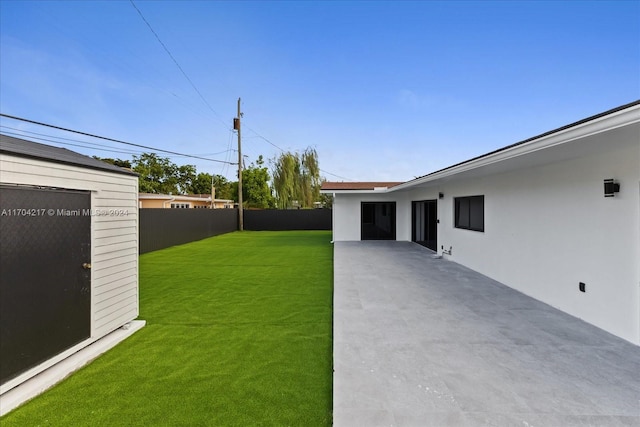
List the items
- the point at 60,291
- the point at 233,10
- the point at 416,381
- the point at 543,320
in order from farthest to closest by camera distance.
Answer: the point at 233,10
the point at 543,320
the point at 60,291
the point at 416,381

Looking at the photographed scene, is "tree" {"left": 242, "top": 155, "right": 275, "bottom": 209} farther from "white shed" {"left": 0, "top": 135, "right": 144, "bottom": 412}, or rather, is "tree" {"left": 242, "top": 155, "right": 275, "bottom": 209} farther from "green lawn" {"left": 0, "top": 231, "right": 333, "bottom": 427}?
"white shed" {"left": 0, "top": 135, "right": 144, "bottom": 412}

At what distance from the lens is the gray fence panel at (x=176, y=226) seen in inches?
406

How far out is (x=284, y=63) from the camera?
1369cm

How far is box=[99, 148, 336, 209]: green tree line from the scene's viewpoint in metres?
24.7

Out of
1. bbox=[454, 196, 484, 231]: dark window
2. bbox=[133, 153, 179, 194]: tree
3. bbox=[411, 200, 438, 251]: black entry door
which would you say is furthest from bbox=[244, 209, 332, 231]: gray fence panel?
bbox=[133, 153, 179, 194]: tree

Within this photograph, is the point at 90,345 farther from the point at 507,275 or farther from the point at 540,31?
the point at 540,31

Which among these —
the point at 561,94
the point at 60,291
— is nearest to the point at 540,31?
the point at 561,94

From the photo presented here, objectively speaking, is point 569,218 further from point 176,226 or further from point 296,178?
point 296,178

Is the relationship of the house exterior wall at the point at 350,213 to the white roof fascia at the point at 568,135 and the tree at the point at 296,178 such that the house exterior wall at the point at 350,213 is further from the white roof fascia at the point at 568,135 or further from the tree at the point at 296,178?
the tree at the point at 296,178

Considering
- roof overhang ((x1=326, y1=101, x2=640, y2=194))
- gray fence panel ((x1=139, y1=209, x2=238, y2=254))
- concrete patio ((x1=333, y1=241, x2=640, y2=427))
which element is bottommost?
concrete patio ((x1=333, y1=241, x2=640, y2=427))

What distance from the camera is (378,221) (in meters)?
13.9

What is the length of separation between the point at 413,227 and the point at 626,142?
9.58 meters

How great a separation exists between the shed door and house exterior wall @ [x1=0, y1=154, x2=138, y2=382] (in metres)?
0.09

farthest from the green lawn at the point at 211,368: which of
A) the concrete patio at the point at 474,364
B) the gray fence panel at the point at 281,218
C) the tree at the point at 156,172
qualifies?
the tree at the point at 156,172
